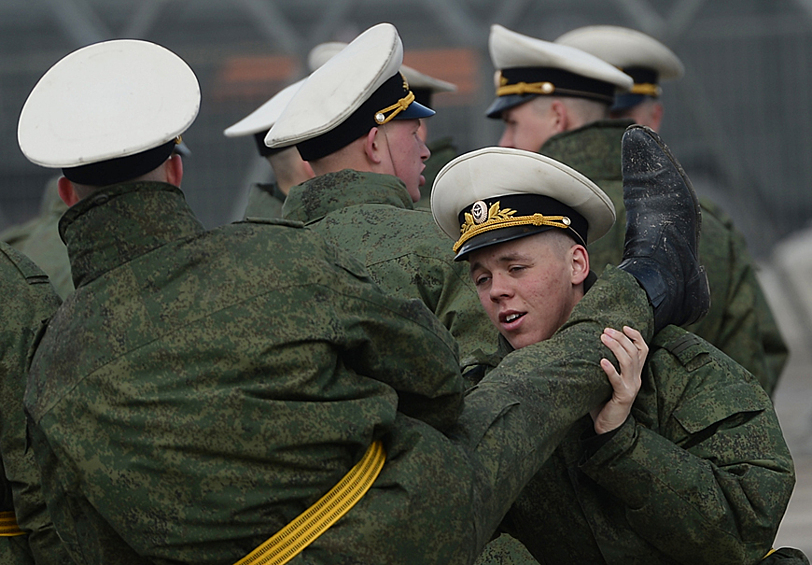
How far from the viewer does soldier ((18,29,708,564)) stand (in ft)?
7.25

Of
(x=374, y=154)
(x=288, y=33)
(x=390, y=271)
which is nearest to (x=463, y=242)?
(x=390, y=271)

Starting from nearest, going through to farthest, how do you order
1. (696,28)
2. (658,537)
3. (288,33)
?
1. (658,537)
2. (288,33)
3. (696,28)

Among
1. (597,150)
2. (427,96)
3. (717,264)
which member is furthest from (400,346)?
(427,96)

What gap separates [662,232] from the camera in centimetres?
305

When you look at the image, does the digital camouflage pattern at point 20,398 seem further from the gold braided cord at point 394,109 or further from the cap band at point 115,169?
the gold braided cord at point 394,109

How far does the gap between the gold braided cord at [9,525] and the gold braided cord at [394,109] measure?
4.49 ft

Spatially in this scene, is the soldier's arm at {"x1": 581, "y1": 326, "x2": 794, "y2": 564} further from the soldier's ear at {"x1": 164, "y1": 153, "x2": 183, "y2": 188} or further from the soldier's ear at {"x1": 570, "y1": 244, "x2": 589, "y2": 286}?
the soldier's ear at {"x1": 164, "y1": 153, "x2": 183, "y2": 188}

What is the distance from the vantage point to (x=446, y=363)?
2.40 meters

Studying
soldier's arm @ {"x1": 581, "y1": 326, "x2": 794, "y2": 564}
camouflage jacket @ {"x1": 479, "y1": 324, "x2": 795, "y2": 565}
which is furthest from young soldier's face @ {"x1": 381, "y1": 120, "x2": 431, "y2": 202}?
soldier's arm @ {"x1": 581, "y1": 326, "x2": 794, "y2": 564}

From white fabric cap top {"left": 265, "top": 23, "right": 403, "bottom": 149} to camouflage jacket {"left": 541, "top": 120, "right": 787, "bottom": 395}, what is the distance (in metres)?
1.33

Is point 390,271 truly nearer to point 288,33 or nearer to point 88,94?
point 88,94

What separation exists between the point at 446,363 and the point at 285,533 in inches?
16.8

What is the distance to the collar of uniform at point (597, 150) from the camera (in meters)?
4.59

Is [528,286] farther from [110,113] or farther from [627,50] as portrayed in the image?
[627,50]
